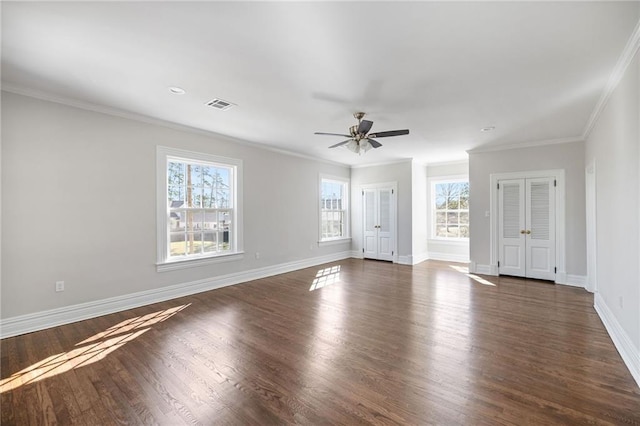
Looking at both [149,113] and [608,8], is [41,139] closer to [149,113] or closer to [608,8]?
[149,113]

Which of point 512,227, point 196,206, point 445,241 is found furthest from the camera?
point 445,241

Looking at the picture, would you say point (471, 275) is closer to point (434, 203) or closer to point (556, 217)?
point (556, 217)

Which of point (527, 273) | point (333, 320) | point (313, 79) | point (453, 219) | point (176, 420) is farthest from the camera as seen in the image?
point (453, 219)

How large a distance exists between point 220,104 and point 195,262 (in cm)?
260

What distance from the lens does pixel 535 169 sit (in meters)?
5.68

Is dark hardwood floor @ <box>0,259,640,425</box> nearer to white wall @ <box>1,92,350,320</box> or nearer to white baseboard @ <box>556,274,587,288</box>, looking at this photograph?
white wall @ <box>1,92,350,320</box>

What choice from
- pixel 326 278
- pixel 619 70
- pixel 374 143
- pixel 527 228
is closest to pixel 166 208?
pixel 326 278

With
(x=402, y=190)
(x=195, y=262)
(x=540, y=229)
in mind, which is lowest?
(x=195, y=262)

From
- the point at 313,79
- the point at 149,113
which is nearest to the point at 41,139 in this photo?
the point at 149,113

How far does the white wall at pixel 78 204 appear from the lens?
126 inches

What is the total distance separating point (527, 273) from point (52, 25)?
24.8 ft

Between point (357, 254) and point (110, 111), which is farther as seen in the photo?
point (357, 254)

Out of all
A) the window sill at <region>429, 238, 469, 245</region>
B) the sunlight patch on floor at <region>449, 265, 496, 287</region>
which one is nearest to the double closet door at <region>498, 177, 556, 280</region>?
the sunlight patch on floor at <region>449, 265, 496, 287</region>

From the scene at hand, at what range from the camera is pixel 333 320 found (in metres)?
3.60
